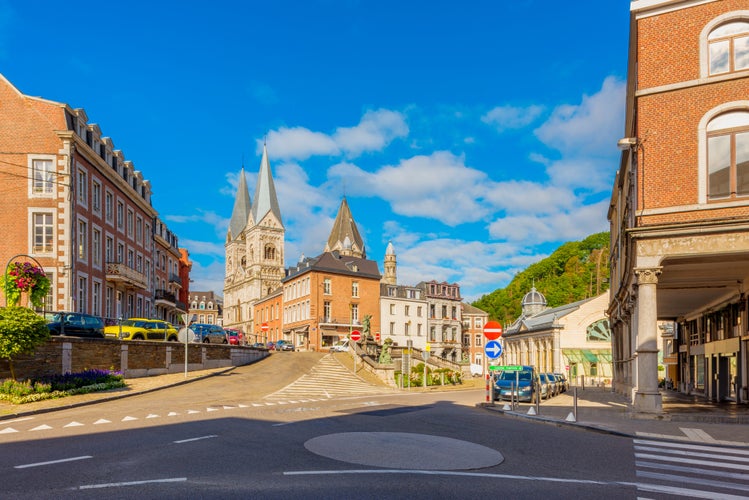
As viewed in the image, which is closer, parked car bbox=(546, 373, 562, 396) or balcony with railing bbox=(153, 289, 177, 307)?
parked car bbox=(546, 373, 562, 396)

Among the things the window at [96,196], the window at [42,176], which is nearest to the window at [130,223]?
the window at [96,196]

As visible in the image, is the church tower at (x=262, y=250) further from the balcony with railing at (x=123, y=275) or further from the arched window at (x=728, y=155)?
the arched window at (x=728, y=155)

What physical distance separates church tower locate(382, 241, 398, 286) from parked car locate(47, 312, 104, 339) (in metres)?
98.0

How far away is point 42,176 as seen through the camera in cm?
3625

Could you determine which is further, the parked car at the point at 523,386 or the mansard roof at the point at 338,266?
the mansard roof at the point at 338,266

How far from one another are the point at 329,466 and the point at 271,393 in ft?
67.1

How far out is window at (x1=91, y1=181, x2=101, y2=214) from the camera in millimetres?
40431

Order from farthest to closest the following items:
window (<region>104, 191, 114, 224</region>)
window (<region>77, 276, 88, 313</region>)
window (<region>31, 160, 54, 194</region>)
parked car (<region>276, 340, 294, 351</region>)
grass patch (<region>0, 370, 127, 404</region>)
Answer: parked car (<region>276, 340, 294, 351</region>) → window (<region>104, 191, 114, 224</region>) → window (<region>77, 276, 88, 313</region>) → window (<region>31, 160, 54, 194</region>) → grass patch (<region>0, 370, 127, 404</region>)

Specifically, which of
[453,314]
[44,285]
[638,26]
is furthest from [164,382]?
[453,314]

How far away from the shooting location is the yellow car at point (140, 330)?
33469 mm

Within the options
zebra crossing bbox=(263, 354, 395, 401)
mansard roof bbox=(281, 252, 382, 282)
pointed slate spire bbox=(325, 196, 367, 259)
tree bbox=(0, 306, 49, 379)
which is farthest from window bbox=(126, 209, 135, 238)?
pointed slate spire bbox=(325, 196, 367, 259)

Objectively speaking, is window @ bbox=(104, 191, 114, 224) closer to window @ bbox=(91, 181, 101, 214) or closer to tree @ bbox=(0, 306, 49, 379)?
window @ bbox=(91, 181, 101, 214)

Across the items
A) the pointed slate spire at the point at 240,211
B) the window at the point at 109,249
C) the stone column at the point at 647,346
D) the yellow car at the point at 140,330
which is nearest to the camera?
the stone column at the point at 647,346

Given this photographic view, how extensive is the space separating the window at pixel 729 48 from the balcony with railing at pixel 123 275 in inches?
1487
